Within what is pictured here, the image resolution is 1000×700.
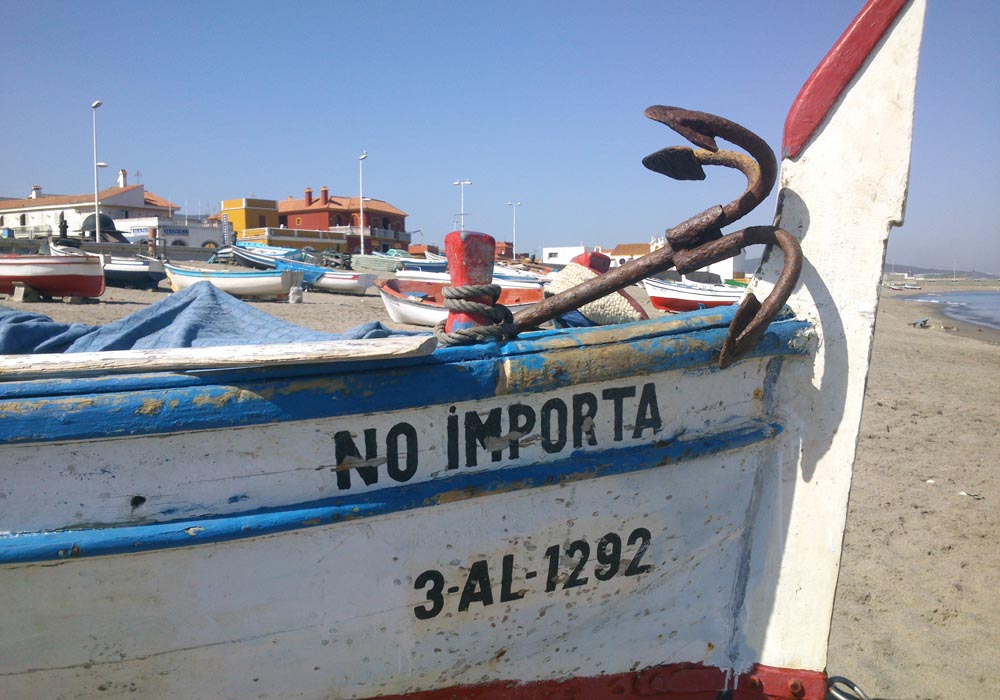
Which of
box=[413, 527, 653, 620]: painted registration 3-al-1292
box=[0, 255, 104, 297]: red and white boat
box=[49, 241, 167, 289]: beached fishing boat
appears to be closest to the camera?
box=[413, 527, 653, 620]: painted registration 3-al-1292

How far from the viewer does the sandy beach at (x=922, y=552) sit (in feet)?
9.60

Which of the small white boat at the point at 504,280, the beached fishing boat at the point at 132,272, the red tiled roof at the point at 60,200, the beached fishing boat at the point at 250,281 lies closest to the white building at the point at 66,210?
the red tiled roof at the point at 60,200

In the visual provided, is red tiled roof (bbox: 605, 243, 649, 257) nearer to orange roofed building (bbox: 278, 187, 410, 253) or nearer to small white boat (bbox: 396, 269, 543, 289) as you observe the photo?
orange roofed building (bbox: 278, 187, 410, 253)

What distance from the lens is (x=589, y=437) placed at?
5.86 ft

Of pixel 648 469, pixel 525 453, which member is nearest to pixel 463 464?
pixel 525 453

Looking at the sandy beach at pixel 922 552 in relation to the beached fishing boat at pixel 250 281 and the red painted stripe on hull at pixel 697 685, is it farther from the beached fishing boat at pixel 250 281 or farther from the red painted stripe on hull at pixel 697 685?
the beached fishing boat at pixel 250 281

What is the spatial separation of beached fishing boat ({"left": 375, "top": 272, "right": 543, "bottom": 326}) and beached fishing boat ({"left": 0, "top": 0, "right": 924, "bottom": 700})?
10320 millimetres

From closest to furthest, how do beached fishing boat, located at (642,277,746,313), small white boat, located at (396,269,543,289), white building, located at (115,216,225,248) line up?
small white boat, located at (396,269,543,289), beached fishing boat, located at (642,277,746,313), white building, located at (115,216,225,248)

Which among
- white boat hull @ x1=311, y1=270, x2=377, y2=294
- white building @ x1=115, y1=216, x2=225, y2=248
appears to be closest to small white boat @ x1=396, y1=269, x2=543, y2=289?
white boat hull @ x1=311, y1=270, x2=377, y2=294

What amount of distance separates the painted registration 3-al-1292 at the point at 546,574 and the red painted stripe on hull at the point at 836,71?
1.26 metres

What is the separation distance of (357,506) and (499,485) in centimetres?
37

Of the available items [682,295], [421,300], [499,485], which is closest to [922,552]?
[499,485]

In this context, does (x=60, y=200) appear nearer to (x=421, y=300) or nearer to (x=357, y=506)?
(x=421, y=300)

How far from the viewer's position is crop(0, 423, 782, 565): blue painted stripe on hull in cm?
142
